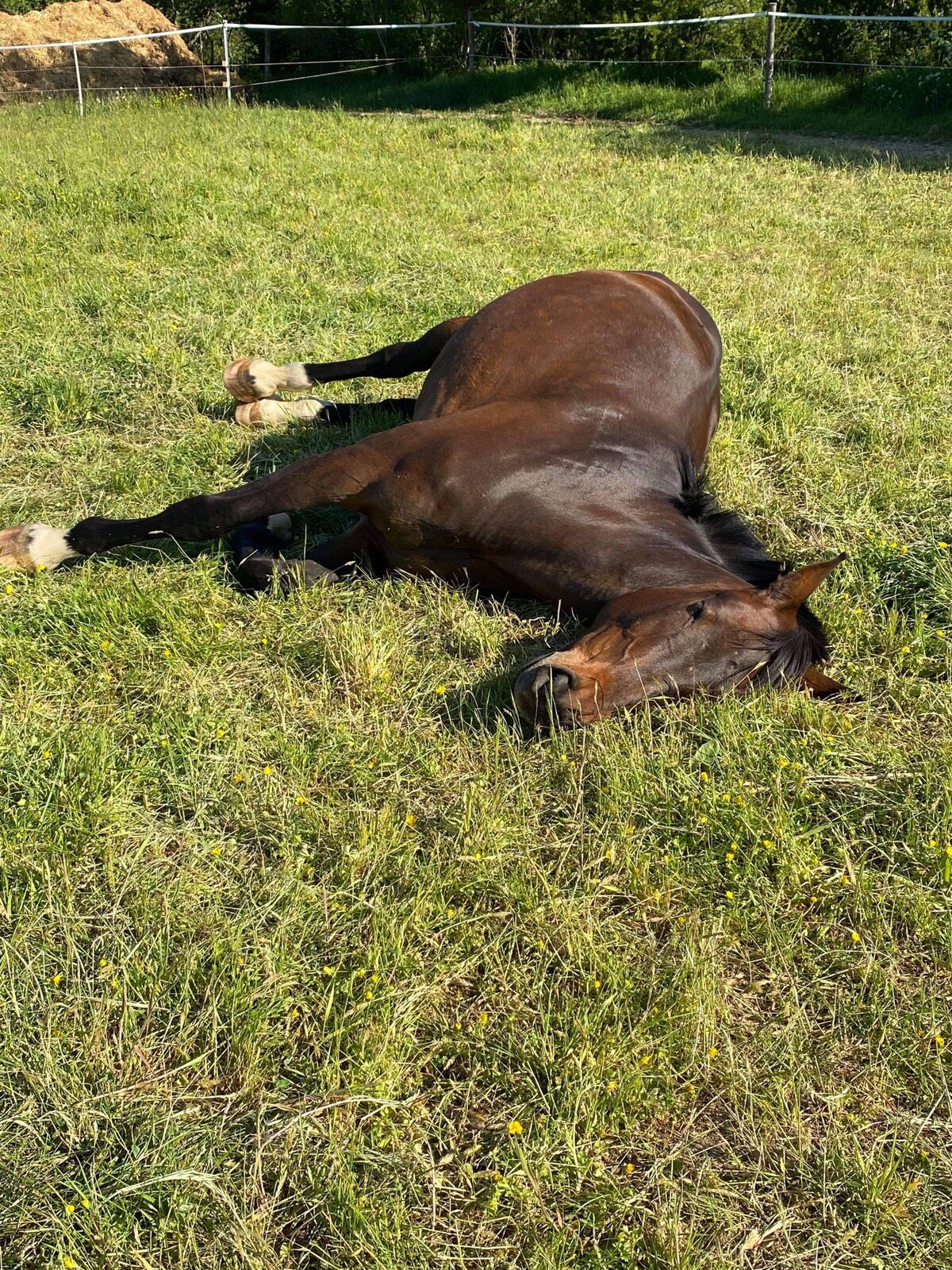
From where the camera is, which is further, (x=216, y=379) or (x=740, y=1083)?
(x=216, y=379)

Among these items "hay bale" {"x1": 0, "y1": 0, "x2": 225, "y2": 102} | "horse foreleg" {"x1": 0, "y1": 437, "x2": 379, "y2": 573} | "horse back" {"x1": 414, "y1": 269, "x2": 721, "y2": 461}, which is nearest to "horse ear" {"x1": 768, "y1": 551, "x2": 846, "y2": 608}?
"horse back" {"x1": 414, "y1": 269, "x2": 721, "y2": 461}

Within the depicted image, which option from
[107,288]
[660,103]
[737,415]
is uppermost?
[660,103]

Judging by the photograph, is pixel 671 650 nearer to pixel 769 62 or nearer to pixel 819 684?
pixel 819 684

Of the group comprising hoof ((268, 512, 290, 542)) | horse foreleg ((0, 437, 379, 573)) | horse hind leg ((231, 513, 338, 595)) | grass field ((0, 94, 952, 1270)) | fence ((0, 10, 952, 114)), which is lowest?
grass field ((0, 94, 952, 1270))

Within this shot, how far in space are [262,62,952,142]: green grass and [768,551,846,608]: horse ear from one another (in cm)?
1155

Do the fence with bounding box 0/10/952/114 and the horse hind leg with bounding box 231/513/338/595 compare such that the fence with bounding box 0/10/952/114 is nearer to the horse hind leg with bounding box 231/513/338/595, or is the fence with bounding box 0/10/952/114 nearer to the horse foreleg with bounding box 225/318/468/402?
the horse foreleg with bounding box 225/318/468/402

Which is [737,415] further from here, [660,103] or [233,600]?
[660,103]

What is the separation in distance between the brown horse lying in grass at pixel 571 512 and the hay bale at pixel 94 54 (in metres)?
16.8

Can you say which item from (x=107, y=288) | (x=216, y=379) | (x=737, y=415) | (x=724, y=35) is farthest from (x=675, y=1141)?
(x=724, y=35)

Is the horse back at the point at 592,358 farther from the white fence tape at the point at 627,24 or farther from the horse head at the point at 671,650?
the white fence tape at the point at 627,24

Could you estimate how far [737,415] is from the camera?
5219mm

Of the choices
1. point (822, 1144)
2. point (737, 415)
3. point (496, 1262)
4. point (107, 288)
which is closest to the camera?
point (496, 1262)

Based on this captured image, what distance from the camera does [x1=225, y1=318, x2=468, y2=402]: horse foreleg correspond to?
202 inches

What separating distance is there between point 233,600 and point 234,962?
1.72 meters
